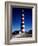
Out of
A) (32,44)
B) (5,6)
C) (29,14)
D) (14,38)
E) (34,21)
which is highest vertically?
(5,6)

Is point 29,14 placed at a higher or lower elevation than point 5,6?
lower

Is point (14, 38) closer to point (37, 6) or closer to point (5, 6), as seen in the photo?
point (5, 6)

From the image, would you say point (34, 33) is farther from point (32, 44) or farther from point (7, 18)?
point (7, 18)

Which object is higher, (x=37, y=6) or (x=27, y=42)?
(x=37, y=6)

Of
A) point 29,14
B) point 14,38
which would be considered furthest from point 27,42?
point 29,14

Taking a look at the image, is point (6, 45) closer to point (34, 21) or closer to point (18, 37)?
point (18, 37)

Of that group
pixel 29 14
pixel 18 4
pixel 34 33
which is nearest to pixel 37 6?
pixel 29 14

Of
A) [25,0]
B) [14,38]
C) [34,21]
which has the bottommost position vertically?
[14,38]

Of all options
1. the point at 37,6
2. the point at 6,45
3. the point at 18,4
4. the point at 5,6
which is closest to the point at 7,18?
the point at 5,6
